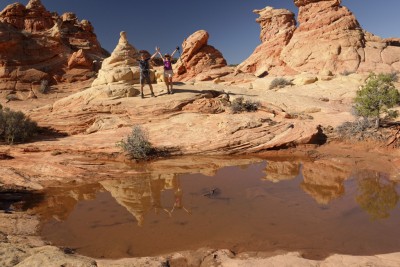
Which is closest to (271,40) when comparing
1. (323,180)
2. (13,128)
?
(13,128)

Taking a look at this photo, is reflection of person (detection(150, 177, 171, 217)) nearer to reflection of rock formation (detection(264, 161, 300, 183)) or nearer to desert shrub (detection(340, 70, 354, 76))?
reflection of rock formation (detection(264, 161, 300, 183))

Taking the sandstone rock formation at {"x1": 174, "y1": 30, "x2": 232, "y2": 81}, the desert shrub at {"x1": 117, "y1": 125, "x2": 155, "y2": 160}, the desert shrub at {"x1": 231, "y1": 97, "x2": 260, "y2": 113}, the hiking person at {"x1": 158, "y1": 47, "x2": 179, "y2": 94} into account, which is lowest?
the desert shrub at {"x1": 117, "y1": 125, "x2": 155, "y2": 160}

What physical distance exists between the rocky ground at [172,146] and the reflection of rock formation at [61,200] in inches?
16.0

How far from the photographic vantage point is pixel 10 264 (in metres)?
3.77

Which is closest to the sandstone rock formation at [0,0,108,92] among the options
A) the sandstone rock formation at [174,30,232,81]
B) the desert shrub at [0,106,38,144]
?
the sandstone rock formation at [174,30,232,81]

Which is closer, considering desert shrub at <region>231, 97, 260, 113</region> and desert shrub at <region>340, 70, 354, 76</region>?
desert shrub at <region>231, 97, 260, 113</region>

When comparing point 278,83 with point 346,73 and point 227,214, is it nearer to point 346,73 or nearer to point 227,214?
point 346,73

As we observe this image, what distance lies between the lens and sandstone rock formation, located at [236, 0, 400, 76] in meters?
30.1

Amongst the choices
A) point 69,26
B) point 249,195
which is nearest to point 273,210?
point 249,195

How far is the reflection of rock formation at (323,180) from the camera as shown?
7078mm

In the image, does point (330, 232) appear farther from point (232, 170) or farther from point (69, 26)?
point (69, 26)

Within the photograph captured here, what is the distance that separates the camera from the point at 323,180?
26.8 ft

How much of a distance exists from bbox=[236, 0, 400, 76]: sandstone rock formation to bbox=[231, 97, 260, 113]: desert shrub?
62.7 ft

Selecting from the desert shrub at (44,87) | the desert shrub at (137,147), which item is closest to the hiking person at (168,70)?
the desert shrub at (137,147)
